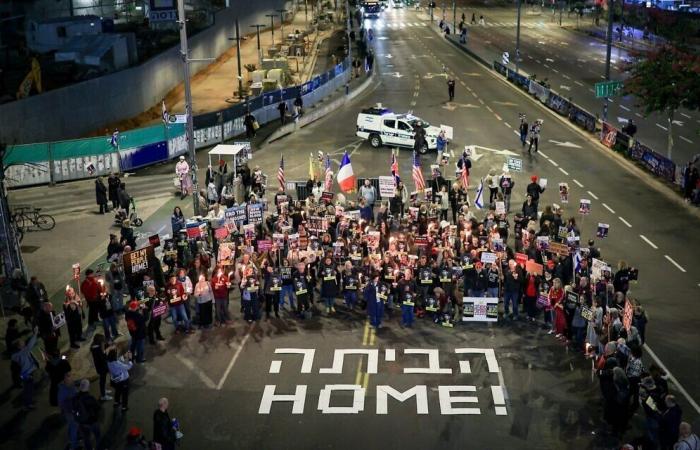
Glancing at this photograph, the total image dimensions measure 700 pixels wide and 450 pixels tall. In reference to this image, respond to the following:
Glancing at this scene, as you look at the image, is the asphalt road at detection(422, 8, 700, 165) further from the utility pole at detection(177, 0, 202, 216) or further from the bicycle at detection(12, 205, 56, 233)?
the bicycle at detection(12, 205, 56, 233)

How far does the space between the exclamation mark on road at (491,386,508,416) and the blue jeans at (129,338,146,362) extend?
8.46 metres

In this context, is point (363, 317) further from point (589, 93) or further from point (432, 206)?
point (589, 93)

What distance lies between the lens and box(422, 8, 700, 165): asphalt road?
145 ft

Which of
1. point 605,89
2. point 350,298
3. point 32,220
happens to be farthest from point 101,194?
point 605,89

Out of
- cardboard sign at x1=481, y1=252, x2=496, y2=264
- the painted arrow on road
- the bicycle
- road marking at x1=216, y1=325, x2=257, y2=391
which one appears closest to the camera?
road marking at x1=216, y1=325, x2=257, y2=391

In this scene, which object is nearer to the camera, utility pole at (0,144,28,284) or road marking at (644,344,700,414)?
road marking at (644,344,700,414)

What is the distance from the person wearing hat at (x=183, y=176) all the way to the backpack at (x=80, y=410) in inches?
751

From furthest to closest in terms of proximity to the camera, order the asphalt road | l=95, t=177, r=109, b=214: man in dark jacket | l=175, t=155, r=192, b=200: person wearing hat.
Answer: the asphalt road, l=175, t=155, r=192, b=200: person wearing hat, l=95, t=177, r=109, b=214: man in dark jacket

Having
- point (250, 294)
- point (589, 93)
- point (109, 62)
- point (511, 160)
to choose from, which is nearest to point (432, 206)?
point (511, 160)

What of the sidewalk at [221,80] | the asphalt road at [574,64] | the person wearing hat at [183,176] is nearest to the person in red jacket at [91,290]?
the person wearing hat at [183,176]

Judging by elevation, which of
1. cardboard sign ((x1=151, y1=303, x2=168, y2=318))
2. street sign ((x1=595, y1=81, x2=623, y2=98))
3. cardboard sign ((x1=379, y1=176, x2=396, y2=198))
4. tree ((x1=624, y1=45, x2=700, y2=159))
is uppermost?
tree ((x1=624, y1=45, x2=700, y2=159))

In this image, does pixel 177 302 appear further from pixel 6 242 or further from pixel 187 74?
pixel 187 74

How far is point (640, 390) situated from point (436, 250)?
8.57 metres

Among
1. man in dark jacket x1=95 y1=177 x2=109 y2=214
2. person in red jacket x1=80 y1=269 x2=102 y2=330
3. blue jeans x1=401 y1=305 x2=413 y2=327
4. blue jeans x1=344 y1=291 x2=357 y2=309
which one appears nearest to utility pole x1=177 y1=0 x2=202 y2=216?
man in dark jacket x1=95 y1=177 x2=109 y2=214
